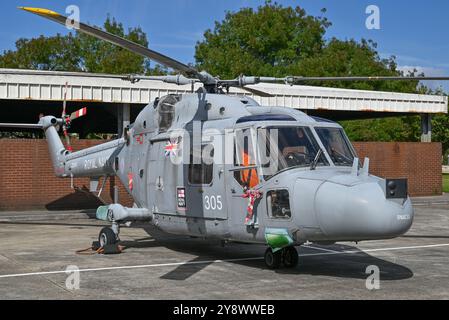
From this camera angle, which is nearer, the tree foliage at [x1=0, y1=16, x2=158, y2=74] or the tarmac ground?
the tarmac ground

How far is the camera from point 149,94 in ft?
78.2

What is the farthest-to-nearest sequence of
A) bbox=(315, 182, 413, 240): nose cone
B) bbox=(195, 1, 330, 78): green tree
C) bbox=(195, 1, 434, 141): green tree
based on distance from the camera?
1. bbox=(195, 1, 330, 78): green tree
2. bbox=(195, 1, 434, 141): green tree
3. bbox=(315, 182, 413, 240): nose cone

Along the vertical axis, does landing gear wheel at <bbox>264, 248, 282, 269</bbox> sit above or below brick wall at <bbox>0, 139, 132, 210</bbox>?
below

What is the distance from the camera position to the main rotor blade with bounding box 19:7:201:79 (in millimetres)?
8266

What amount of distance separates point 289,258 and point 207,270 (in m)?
1.45

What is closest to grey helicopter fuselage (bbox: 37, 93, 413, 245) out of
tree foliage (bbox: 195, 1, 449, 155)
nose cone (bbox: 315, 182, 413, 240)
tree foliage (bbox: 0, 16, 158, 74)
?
nose cone (bbox: 315, 182, 413, 240)

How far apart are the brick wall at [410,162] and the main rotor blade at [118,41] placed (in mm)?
18197

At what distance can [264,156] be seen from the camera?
405 inches

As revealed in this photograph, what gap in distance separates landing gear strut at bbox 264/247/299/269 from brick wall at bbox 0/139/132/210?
13636mm

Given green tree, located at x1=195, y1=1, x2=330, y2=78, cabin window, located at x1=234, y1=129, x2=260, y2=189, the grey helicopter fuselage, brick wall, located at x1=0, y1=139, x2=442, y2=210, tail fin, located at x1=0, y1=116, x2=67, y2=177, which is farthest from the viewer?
green tree, located at x1=195, y1=1, x2=330, y2=78

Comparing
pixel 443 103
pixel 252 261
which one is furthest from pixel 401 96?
pixel 252 261

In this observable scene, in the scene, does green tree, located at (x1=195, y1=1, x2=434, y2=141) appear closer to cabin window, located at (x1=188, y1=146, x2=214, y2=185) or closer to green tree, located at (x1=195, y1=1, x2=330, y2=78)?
green tree, located at (x1=195, y1=1, x2=330, y2=78)

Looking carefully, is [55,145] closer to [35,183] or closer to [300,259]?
[35,183]
